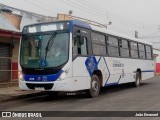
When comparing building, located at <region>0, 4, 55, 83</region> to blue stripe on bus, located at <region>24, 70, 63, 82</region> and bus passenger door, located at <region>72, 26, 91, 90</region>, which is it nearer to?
blue stripe on bus, located at <region>24, 70, 63, 82</region>

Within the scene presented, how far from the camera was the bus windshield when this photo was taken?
42.8ft

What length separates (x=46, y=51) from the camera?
13.2 metres

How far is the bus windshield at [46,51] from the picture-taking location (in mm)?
13047

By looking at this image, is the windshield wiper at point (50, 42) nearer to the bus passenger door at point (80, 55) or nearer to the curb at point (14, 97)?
the bus passenger door at point (80, 55)

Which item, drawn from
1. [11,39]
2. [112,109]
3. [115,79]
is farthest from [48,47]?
[11,39]

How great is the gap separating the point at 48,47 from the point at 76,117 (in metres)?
4.20

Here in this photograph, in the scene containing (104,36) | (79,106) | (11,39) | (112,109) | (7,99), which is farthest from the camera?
(11,39)

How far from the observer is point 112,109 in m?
11.1

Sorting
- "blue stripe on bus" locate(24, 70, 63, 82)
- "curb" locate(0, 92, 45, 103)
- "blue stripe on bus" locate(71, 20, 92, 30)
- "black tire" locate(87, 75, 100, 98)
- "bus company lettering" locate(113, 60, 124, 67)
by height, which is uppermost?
"blue stripe on bus" locate(71, 20, 92, 30)

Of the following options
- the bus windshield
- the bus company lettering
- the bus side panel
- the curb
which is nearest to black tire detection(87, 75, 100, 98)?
the bus side panel

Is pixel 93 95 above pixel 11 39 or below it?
below

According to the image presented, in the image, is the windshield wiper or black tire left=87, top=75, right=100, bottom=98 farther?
black tire left=87, top=75, right=100, bottom=98

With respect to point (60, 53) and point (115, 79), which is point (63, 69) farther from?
point (115, 79)

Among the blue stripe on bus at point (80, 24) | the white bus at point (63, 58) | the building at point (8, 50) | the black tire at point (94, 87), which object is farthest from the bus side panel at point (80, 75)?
the building at point (8, 50)
